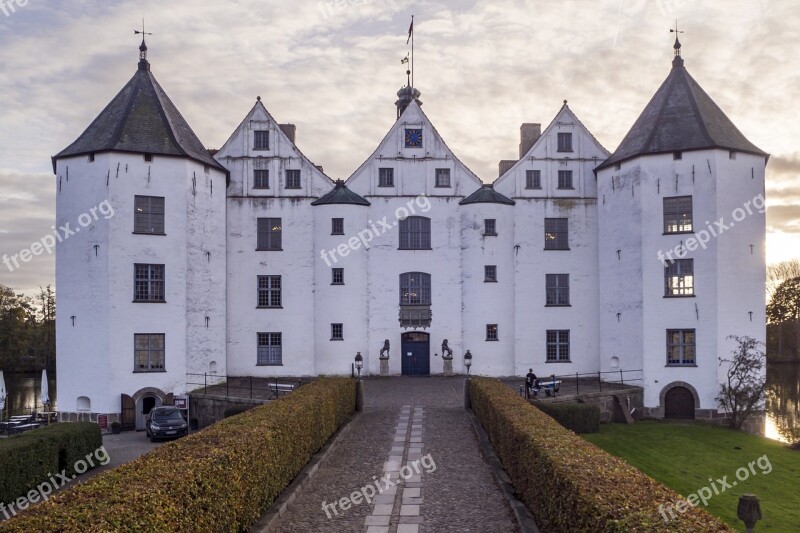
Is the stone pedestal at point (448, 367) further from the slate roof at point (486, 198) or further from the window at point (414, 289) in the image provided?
the slate roof at point (486, 198)

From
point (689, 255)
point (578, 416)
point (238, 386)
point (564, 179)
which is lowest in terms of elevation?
point (578, 416)

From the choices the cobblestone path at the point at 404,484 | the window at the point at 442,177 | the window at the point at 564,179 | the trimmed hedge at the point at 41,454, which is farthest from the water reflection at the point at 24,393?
the window at the point at 564,179

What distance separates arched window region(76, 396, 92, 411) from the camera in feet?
97.1

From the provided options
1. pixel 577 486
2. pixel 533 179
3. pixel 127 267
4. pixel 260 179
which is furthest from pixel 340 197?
pixel 577 486

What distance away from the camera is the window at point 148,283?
30.3 meters

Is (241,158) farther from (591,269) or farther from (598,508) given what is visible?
(598,508)

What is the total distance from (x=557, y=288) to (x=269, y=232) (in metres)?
15.3

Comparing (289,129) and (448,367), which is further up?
(289,129)

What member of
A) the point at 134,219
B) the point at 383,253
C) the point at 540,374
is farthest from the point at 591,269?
the point at 134,219

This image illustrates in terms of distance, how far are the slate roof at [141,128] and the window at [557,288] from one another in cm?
1794

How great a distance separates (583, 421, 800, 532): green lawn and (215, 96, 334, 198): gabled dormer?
63.1 feet

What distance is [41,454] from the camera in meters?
19.1

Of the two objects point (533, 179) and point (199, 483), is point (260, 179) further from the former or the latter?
point (199, 483)

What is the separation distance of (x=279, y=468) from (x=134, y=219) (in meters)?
20.4
